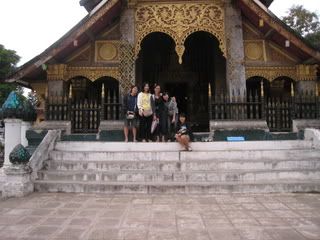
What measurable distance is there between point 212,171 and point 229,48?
5380 millimetres

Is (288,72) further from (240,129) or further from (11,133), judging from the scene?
(11,133)

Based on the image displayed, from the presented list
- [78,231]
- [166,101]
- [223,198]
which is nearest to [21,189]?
[78,231]

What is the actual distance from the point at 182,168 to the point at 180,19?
19.2 feet

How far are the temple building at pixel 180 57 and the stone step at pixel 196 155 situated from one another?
242 centimetres

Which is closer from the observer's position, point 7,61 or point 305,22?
point 305,22

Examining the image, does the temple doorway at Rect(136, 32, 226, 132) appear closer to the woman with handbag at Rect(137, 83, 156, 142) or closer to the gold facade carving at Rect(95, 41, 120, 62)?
the gold facade carving at Rect(95, 41, 120, 62)

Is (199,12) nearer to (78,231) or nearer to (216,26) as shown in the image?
(216,26)

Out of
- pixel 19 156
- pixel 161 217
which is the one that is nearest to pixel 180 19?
pixel 19 156

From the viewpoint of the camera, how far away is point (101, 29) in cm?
1193

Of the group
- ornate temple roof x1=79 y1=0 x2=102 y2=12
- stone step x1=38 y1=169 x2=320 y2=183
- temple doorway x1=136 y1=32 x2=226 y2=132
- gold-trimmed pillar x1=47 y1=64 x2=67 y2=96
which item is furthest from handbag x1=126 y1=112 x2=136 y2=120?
ornate temple roof x1=79 y1=0 x2=102 y2=12

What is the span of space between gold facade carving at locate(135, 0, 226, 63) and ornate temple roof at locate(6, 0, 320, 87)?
2.74 feet

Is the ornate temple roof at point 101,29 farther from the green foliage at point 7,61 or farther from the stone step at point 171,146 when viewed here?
the green foliage at point 7,61

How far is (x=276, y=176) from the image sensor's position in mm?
7527

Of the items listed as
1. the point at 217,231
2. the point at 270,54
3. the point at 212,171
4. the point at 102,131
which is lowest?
the point at 217,231
